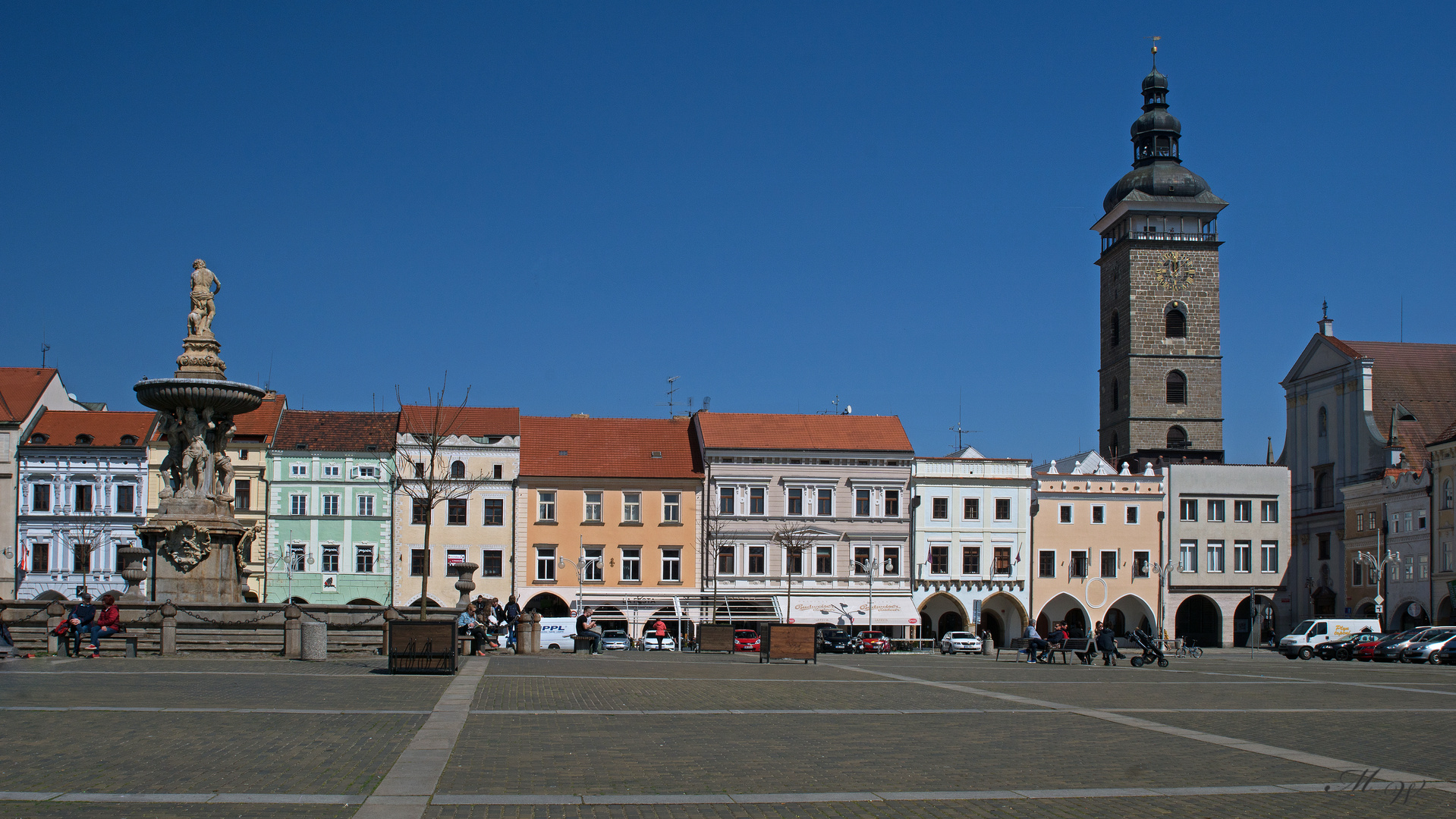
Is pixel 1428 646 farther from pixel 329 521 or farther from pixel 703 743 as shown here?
pixel 329 521

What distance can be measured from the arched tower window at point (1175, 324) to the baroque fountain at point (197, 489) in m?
68.6

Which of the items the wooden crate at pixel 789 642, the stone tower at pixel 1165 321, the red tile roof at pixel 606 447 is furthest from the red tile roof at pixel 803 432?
the wooden crate at pixel 789 642

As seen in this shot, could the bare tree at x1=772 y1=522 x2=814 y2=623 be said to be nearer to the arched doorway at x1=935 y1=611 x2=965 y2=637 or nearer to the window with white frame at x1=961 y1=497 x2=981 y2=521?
the window with white frame at x1=961 y1=497 x2=981 y2=521

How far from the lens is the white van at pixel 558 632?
2041 inches

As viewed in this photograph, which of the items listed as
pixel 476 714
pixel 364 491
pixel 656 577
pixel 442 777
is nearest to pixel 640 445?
pixel 656 577

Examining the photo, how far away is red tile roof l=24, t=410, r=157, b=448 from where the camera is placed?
6462cm

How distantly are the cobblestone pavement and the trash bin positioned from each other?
1115 mm

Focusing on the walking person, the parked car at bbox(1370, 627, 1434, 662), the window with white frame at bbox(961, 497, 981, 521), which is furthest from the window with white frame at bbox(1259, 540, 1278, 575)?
the walking person

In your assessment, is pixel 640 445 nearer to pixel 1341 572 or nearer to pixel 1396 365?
pixel 1341 572

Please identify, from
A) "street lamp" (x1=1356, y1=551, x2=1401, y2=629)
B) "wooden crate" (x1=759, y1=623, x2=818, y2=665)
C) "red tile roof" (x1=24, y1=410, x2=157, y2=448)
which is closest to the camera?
"wooden crate" (x1=759, y1=623, x2=818, y2=665)

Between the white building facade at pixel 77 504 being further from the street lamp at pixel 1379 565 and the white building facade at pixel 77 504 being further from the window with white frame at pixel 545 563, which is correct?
the street lamp at pixel 1379 565

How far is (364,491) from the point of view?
64000 mm

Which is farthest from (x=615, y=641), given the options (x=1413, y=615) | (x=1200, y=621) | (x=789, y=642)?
(x=1413, y=615)

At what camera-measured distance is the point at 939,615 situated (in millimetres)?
68438
